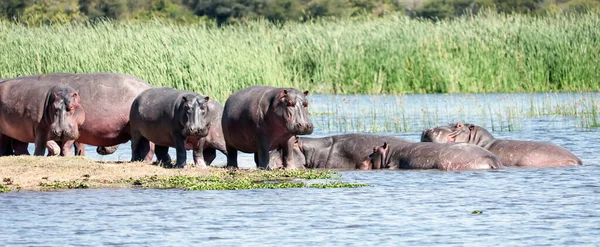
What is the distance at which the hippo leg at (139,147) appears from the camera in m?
13.2

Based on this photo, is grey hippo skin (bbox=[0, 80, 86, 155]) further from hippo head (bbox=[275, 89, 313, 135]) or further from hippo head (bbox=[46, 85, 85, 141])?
hippo head (bbox=[275, 89, 313, 135])

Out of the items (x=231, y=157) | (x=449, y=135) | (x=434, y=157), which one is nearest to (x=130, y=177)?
(x=231, y=157)

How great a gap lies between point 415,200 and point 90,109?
4.60 m

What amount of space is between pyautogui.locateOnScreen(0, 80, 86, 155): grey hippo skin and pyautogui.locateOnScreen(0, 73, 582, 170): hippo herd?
1 cm

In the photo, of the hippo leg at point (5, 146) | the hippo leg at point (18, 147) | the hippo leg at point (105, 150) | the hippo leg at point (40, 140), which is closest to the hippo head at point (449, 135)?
the hippo leg at point (105, 150)

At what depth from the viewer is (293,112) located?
1223 centimetres

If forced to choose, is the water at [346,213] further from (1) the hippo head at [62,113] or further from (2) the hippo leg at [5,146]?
(2) the hippo leg at [5,146]

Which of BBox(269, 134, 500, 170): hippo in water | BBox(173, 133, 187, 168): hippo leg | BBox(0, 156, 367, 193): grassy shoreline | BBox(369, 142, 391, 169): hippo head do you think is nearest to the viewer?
BBox(0, 156, 367, 193): grassy shoreline

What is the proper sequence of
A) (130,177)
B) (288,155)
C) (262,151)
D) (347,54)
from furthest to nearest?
(347,54)
(288,155)
(262,151)
(130,177)

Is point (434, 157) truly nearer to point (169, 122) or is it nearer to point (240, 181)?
point (240, 181)

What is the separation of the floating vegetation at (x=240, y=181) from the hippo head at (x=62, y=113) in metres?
1.36

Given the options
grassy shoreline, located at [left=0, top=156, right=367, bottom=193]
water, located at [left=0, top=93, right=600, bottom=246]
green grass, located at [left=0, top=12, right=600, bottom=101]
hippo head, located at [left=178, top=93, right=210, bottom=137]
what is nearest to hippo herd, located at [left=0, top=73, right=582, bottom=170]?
hippo head, located at [left=178, top=93, right=210, bottom=137]

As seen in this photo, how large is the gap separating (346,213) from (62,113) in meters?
4.20

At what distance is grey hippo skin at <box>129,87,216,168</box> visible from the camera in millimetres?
12172
